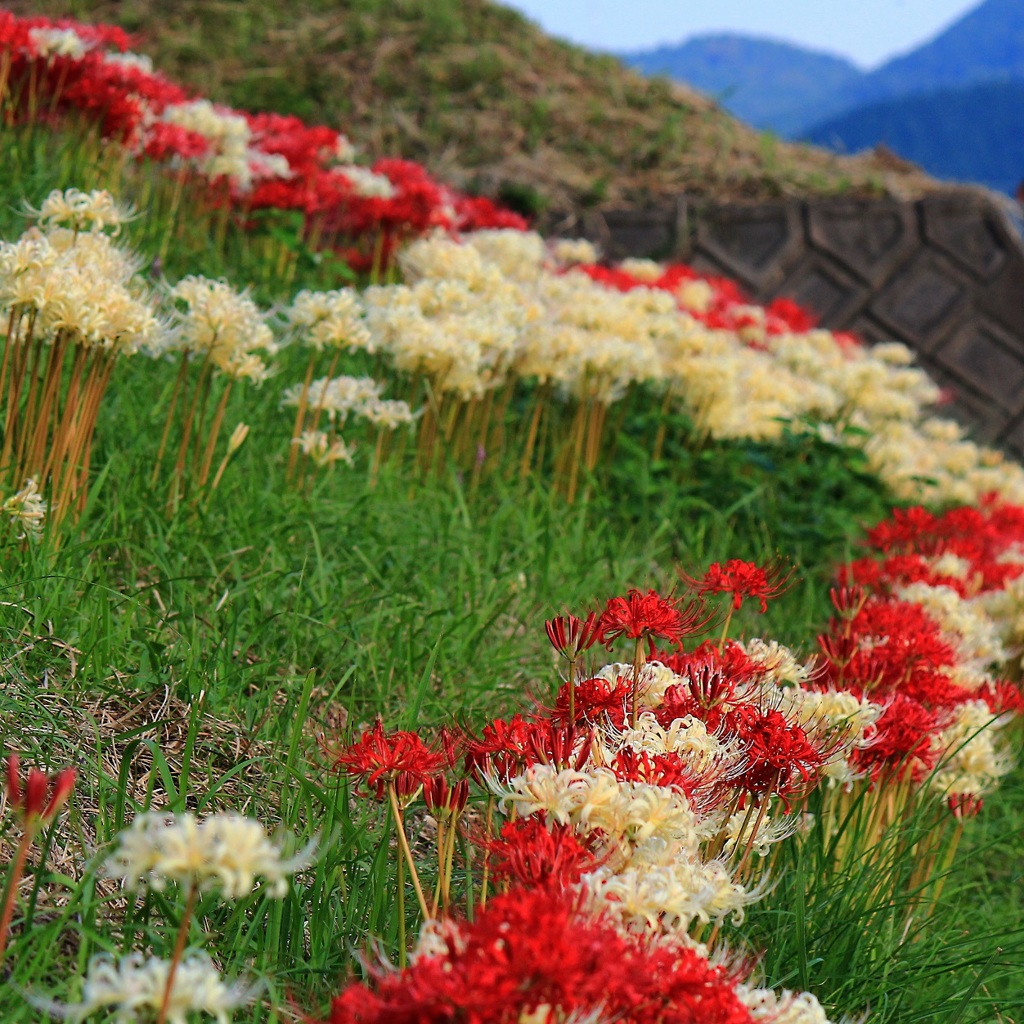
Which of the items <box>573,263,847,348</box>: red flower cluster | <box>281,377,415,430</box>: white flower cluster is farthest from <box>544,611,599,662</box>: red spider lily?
<box>573,263,847,348</box>: red flower cluster

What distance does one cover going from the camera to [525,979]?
100 cm

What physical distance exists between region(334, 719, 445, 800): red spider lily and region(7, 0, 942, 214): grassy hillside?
8.49 m

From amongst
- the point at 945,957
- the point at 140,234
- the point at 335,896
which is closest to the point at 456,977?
the point at 335,896

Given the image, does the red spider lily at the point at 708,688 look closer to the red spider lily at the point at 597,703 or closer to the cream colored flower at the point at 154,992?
the red spider lily at the point at 597,703

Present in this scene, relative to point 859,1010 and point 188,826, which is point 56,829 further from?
point 859,1010

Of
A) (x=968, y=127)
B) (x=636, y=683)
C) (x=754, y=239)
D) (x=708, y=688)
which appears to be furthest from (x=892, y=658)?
(x=968, y=127)

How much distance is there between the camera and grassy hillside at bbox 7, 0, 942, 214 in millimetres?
9953

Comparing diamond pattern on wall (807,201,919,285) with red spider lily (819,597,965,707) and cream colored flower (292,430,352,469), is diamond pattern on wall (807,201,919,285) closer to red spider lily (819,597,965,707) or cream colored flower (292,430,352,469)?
cream colored flower (292,430,352,469)

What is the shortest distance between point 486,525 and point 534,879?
2.76 meters

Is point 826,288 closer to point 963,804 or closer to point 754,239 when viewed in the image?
point 754,239

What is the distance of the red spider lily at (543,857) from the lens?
1238 millimetres

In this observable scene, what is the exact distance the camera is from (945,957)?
7.69 feet

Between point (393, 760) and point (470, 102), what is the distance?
1014 cm

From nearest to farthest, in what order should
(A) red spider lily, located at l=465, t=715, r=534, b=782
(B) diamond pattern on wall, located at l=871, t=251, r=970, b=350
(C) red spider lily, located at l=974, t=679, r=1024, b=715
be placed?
(A) red spider lily, located at l=465, t=715, r=534, b=782
(C) red spider lily, located at l=974, t=679, r=1024, b=715
(B) diamond pattern on wall, located at l=871, t=251, r=970, b=350
